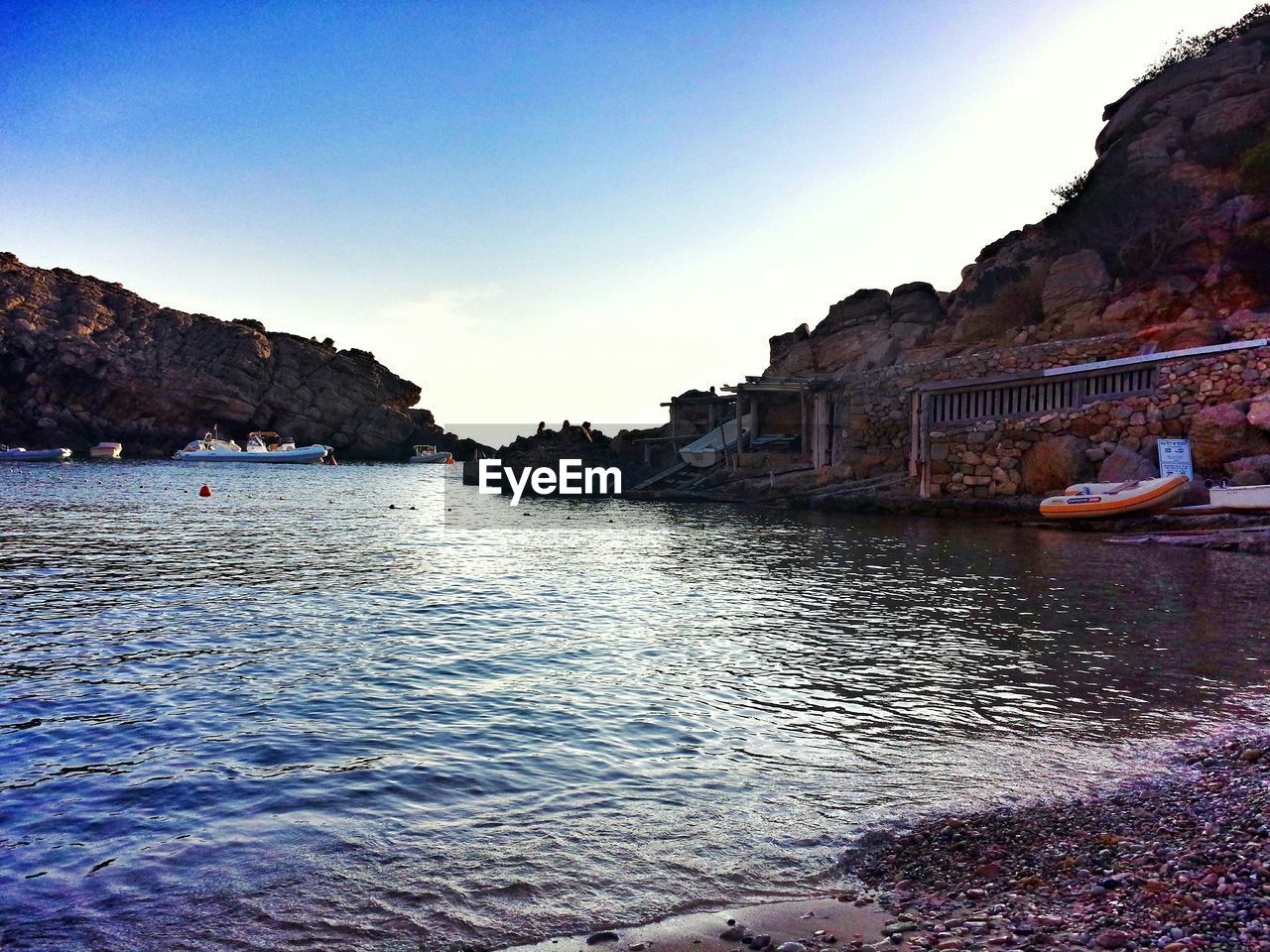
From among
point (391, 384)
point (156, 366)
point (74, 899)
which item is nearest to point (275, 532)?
point (74, 899)

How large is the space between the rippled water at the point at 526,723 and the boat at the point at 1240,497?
4.27 metres

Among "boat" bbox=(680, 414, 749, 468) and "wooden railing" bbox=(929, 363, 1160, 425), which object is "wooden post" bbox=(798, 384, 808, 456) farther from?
"wooden railing" bbox=(929, 363, 1160, 425)

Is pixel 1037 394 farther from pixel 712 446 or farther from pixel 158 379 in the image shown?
pixel 158 379

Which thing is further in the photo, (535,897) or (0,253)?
(0,253)

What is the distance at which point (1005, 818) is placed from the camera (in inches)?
257

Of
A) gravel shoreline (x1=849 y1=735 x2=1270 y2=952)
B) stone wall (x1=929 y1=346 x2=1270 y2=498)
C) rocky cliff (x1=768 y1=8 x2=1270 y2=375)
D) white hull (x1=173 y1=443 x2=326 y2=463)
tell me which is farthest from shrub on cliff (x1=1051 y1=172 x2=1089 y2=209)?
white hull (x1=173 y1=443 x2=326 y2=463)

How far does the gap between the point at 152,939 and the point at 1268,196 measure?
Answer: 45.5m

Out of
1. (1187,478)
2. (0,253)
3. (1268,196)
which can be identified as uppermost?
(0,253)

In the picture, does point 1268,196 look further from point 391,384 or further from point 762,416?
point 391,384

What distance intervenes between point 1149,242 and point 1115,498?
1885cm

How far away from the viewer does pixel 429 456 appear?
119 m

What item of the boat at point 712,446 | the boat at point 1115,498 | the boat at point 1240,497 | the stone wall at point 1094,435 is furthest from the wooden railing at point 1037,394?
the boat at point 712,446

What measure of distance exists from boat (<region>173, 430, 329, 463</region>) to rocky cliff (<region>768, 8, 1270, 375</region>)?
248ft

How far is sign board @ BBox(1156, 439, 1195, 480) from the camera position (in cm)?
2803
